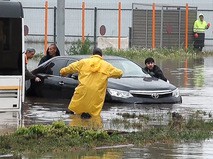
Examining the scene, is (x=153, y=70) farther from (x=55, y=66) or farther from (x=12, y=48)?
(x=12, y=48)

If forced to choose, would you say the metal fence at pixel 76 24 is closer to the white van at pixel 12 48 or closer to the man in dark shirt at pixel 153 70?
the man in dark shirt at pixel 153 70

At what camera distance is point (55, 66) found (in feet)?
79.2

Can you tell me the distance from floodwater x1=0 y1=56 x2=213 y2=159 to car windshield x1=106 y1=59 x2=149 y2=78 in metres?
1.32

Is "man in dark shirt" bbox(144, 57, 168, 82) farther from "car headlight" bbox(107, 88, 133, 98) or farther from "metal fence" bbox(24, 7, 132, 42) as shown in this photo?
"metal fence" bbox(24, 7, 132, 42)

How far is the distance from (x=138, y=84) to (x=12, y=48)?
12.5ft

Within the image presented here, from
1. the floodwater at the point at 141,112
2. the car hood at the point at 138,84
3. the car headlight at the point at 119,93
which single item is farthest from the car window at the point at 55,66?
the car headlight at the point at 119,93

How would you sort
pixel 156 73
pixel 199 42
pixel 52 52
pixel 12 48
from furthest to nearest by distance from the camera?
pixel 199 42 → pixel 52 52 → pixel 156 73 → pixel 12 48

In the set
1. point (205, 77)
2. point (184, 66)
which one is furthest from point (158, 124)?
point (184, 66)

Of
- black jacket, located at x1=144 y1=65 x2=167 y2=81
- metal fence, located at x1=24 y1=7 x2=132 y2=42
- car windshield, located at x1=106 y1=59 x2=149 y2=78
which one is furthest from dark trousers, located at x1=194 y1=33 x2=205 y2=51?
car windshield, located at x1=106 y1=59 x2=149 y2=78

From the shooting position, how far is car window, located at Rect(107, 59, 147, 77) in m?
23.4

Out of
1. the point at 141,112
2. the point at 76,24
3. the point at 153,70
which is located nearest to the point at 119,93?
the point at 141,112

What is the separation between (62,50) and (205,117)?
9155 millimetres

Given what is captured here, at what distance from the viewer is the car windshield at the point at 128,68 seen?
2344 cm

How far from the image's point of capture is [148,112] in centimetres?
2077
